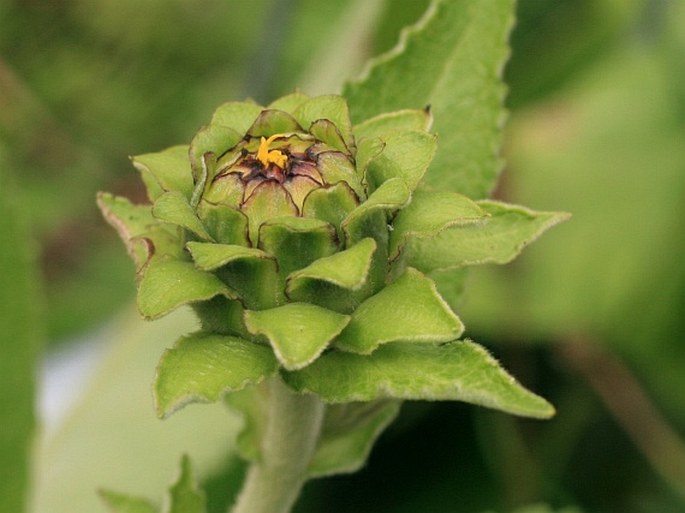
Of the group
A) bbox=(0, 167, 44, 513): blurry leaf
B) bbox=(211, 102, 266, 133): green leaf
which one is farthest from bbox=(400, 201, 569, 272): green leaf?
bbox=(0, 167, 44, 513): blurry leaf

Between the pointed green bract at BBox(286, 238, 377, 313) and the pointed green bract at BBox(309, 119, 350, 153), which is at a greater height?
the pointed green bract at BBox(309, 119, 350, 153)

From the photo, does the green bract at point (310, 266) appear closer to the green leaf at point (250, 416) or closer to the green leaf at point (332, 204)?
the green leaf at point (332, 204)

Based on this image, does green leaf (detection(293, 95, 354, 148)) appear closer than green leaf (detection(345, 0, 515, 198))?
Yes

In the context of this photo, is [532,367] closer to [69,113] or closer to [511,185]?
[511,185]

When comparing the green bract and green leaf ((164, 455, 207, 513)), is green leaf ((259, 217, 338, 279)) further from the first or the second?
green leaf ((164, 455, 207, 513))

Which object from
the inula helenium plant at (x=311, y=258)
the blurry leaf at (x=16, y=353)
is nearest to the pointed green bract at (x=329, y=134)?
the inula helenium plant at (x=311, y=258)

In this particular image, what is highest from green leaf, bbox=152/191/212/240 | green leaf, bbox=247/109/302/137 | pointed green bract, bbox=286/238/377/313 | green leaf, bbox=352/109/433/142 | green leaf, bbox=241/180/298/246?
green leaf, bbox=247/109/302/137
